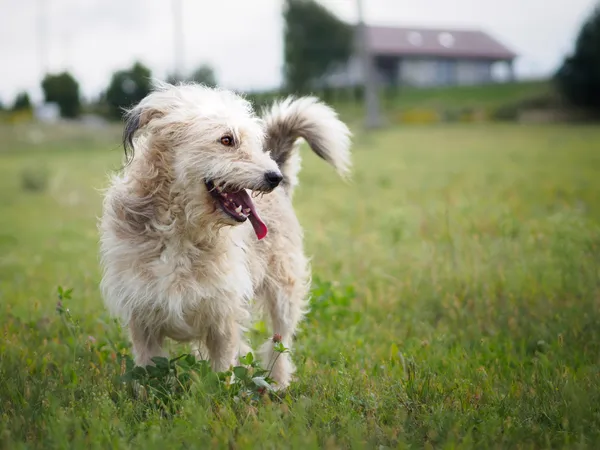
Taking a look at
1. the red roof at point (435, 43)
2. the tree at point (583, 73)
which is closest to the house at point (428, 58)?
the red roof at point (435, 43)

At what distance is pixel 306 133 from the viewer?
16.5ft

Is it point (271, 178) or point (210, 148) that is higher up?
point (210, 148)

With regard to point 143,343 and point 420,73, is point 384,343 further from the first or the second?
point 420,73

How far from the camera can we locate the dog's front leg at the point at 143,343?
4105 millimetres

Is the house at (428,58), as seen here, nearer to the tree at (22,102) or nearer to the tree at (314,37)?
the tree at (314,37)

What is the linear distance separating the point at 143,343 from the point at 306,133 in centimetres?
199

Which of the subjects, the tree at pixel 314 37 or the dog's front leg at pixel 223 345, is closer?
the dog's front leg at pixel 223 345

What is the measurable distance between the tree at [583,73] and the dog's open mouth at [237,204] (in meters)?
40.1

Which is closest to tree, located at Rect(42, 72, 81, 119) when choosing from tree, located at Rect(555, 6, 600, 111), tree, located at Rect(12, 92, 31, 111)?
tree, located at Rect(12, 92, 31, 111)

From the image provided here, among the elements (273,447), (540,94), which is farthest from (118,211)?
(540,94)

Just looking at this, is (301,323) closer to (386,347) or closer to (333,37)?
(386,347)

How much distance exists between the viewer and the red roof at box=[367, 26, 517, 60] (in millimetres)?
71688

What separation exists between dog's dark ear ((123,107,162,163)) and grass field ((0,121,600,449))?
0.87 feet


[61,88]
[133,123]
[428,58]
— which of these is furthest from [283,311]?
[428,58]
